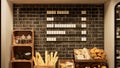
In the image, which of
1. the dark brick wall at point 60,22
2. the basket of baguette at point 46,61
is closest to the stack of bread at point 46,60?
the basket of baguette at point 46,61

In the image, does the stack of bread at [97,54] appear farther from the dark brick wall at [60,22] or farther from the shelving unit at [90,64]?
the dark brick wall at [60,22]

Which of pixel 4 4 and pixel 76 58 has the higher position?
pixel 4 4

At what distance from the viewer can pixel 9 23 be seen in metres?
4.04

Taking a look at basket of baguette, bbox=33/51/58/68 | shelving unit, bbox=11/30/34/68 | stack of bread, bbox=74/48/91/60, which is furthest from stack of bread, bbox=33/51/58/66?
stack of bread, bbox=74/48/91/60

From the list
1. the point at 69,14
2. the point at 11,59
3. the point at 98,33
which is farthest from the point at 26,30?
the point at 98,33

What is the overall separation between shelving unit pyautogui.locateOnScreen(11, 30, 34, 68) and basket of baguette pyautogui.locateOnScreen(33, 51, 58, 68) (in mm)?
146

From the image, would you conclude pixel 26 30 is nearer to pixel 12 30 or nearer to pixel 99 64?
pixel 12 30

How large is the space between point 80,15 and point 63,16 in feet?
1.11

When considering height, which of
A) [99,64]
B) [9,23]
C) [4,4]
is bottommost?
[99,64]

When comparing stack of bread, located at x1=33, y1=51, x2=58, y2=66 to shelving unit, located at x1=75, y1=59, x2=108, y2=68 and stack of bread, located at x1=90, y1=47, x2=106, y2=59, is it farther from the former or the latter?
stack of bread, located at x1=90, y1=47, x2=106, y2=59

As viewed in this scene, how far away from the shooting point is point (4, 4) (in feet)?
12.5

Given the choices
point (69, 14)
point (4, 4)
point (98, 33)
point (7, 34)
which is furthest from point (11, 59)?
point (98, 33)

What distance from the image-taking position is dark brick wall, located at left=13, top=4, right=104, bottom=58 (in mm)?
4297

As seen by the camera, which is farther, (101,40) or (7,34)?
(101,40)
